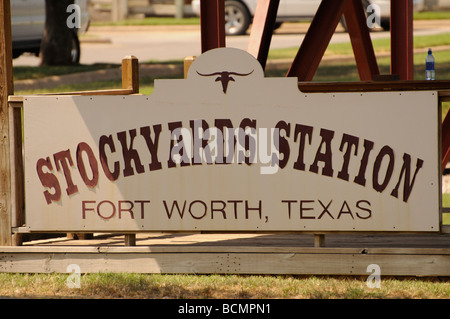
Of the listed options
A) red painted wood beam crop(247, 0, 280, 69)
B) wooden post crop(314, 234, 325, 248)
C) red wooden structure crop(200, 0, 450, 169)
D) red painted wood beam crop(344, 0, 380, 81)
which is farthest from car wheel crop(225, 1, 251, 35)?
wooden post crop(314, 234, 325, 248)

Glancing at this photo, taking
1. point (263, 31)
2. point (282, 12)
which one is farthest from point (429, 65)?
point (282, 12)

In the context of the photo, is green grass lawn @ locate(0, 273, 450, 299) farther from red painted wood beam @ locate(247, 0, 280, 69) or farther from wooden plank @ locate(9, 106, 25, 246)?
red painted wood beam @ locate(247, 0, 280, 69)

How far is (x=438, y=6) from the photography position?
3403 centimetres

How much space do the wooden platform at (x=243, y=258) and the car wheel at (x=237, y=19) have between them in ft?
69.7

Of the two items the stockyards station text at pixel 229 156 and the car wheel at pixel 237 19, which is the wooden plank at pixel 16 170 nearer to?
the stockyards station text at pixel 229 156

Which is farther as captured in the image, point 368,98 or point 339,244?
point 339,244

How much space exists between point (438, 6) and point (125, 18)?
461 inches

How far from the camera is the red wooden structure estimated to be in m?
8.04

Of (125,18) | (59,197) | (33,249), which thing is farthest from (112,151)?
(125,18)

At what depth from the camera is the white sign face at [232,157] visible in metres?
6.74

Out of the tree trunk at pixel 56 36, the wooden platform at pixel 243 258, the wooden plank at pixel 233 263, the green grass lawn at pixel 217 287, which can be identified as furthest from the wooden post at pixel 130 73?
the tree trunk at pixel 56 36
